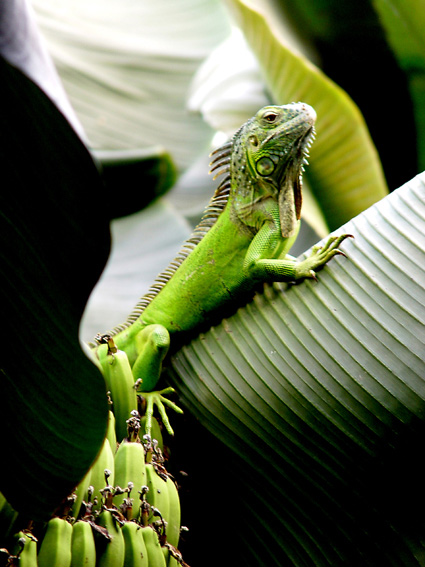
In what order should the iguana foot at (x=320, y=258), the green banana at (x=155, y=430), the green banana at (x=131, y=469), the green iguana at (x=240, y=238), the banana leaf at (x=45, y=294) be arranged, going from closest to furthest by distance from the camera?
the banana leaf at (x=45, y=294), the green banana at (x=131, y=469), the iguana foot at (x=320, y=258), the green banana at (x=155, y=430), the green iguana at (x=240, y=238)

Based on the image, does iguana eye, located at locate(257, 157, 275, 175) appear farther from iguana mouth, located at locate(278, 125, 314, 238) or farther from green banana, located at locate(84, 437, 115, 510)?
green banana, located at locate(84, 437, 115, 510)

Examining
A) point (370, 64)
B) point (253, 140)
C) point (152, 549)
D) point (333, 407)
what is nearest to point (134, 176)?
point (370, 64)

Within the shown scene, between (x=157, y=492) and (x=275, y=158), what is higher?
(x=275, y=158)

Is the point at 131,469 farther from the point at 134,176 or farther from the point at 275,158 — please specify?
the point at 134,176

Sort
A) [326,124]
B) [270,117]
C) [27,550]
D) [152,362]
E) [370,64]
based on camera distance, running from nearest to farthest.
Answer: [27,550] < [152,362] < [270,117] < [326,124] < [370,64]

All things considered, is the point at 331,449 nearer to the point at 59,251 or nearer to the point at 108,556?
the point at 108,556

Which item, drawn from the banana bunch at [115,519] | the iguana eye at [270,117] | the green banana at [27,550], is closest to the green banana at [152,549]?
the banana bunch at [115,519]

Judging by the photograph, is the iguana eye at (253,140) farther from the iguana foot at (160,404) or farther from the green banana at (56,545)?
the green banana at (56,545)
